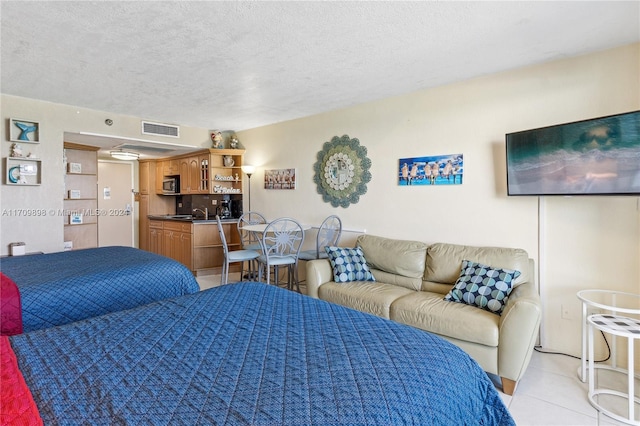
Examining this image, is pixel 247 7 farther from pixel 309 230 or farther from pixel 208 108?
pixel 309 230

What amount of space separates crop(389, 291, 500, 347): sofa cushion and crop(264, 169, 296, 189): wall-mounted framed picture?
266 cm

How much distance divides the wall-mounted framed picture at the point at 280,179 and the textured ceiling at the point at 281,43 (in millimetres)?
1433

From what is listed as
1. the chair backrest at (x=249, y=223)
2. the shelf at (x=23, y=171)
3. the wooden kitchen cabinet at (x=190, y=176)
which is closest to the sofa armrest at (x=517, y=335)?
the chair backrest at (x=249, y=223)

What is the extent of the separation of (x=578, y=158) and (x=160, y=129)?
16.2 ft

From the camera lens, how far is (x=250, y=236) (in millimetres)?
4930

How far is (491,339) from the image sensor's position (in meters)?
2.23

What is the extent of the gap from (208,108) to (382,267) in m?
2.87

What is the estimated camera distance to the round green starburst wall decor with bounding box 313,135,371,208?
160 inches

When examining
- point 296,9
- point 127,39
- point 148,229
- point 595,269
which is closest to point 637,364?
point 595,269

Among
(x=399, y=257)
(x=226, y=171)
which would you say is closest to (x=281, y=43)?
(x=399, y=257)

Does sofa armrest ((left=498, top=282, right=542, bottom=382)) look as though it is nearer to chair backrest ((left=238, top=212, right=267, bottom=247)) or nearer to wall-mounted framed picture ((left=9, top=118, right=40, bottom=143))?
chair backrest ((left=238, top=212, right=267, bottom=247))

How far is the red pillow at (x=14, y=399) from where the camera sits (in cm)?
82

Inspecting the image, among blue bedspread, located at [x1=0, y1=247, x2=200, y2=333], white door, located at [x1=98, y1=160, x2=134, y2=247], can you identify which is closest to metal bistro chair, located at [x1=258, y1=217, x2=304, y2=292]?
blue bedspread, located at [x1=0, y1=247, x2=200, y2=333]

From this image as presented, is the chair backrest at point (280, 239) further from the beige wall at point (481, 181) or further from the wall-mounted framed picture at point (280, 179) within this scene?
the wall-mounted framed picture at point (280, 179)
